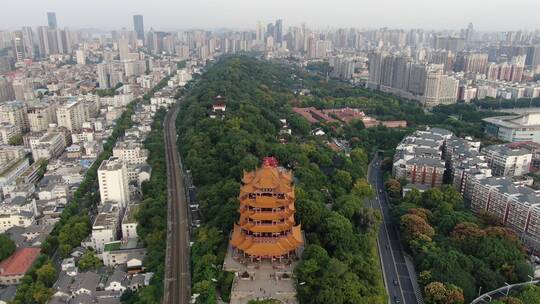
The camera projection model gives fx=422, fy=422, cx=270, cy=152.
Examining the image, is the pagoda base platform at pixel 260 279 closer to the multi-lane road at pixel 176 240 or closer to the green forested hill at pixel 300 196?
the green forested hill at pixel 300 196

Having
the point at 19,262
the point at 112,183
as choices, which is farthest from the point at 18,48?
the point at 19,262

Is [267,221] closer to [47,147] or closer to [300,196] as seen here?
[300,196]

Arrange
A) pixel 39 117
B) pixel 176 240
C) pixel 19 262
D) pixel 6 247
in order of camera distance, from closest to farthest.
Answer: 1. pixel 19 262
2. pixel 6 247
3. pixel 176 240
4. pixel 39 117

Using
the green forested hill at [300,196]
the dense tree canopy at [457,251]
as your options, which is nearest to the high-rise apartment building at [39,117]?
the green forested hill at [300,196]

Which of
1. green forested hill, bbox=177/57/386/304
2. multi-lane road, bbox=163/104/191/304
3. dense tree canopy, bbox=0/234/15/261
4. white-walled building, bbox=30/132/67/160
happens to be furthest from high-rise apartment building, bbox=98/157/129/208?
white-walled building, bbox=30/132/67/160

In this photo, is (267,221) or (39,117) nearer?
(267,221)

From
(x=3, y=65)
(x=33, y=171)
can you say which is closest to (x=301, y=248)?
(x=33, y=171)

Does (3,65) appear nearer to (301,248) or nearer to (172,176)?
(172,176)
